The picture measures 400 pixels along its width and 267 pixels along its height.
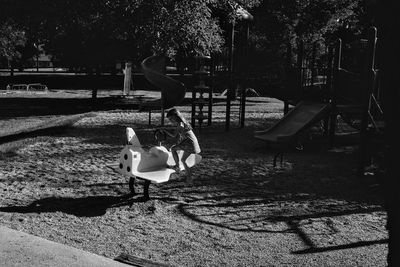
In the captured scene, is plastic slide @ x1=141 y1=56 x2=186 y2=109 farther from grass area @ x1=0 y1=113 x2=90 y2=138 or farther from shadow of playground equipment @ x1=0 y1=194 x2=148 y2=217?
shadow of playground equipment @ x1=0 y1=194 x2=148 y2=217

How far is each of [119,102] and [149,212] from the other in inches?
764

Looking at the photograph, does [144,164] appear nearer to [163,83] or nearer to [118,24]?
[163,83]

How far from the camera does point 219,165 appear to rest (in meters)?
10.2

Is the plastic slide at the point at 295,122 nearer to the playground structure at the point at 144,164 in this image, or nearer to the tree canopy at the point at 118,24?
the playground structure at the point at 144,164

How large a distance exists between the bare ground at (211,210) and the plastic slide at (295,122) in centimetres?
55

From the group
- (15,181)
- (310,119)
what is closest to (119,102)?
(310,119)

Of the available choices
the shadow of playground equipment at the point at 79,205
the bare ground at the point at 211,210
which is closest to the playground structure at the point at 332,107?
the bare ground at the point at 211,210

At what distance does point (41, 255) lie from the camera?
488cm

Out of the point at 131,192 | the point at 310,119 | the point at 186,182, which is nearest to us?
the point at 131,192

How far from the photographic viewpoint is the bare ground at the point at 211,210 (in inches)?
209

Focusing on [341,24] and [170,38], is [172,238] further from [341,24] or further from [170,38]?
[341,24]

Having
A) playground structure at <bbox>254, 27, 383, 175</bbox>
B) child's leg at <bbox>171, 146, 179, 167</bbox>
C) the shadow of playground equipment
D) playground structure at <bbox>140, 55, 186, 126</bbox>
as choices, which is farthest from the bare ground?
playground structure at <bbox>140, 55, 186, 126</bbox>

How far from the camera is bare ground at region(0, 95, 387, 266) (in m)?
5.30

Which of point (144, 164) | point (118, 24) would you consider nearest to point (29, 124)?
point (118, 24)
